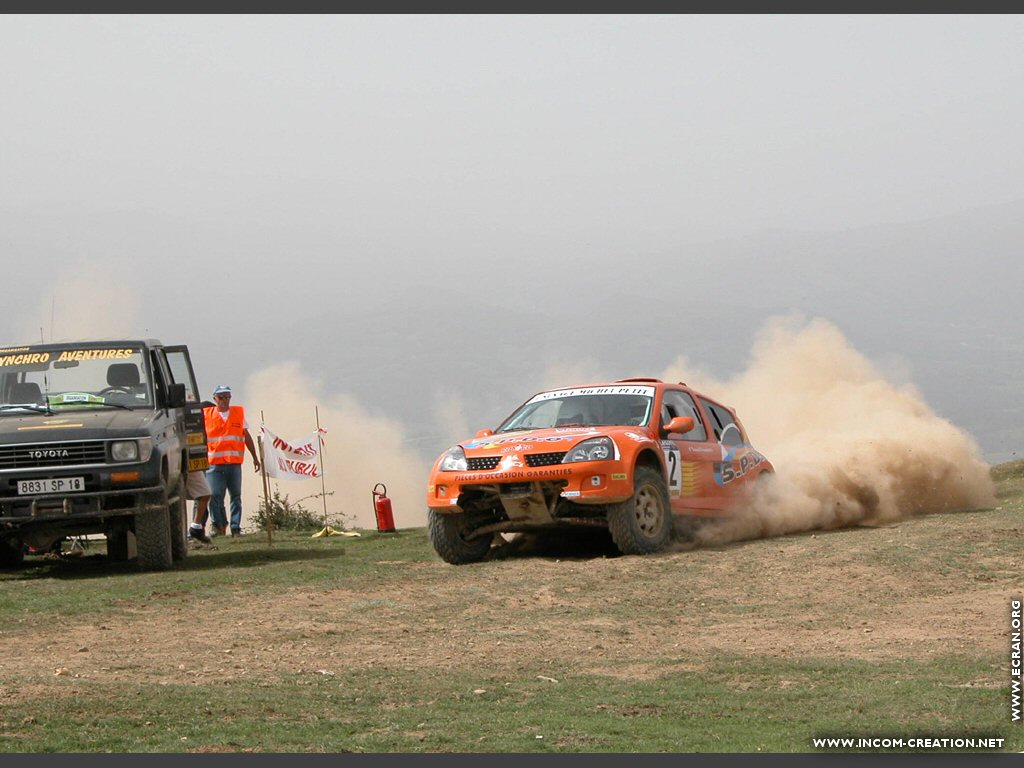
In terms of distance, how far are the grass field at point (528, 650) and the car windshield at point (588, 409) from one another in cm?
123

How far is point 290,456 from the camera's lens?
19.9m

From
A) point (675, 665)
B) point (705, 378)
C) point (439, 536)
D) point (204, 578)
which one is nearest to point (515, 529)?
point (439, 536)

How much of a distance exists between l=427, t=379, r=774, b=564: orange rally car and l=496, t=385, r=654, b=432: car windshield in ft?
0.04

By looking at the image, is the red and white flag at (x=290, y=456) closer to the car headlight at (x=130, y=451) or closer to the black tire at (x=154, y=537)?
the black tire at (x=154, y=537)

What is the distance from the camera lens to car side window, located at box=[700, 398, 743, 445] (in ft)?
50.1

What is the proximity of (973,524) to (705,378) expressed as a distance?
2240 cm

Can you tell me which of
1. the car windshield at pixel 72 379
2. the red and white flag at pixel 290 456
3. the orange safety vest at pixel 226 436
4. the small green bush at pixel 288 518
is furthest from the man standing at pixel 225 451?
the car windshield at pixel 72 379

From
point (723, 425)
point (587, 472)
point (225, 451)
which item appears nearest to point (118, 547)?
point (225, 451)

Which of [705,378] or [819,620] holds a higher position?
[705,378]

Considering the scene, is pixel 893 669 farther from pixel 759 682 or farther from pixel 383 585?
pixel 383 585

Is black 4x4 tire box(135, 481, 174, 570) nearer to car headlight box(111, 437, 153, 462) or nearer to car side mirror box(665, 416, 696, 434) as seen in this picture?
car headlight box(111, 437, 153, 462)

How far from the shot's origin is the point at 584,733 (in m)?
6.36

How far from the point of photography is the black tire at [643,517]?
12961 mm

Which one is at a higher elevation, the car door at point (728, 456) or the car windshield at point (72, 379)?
the car windshield at point (72, 379)
